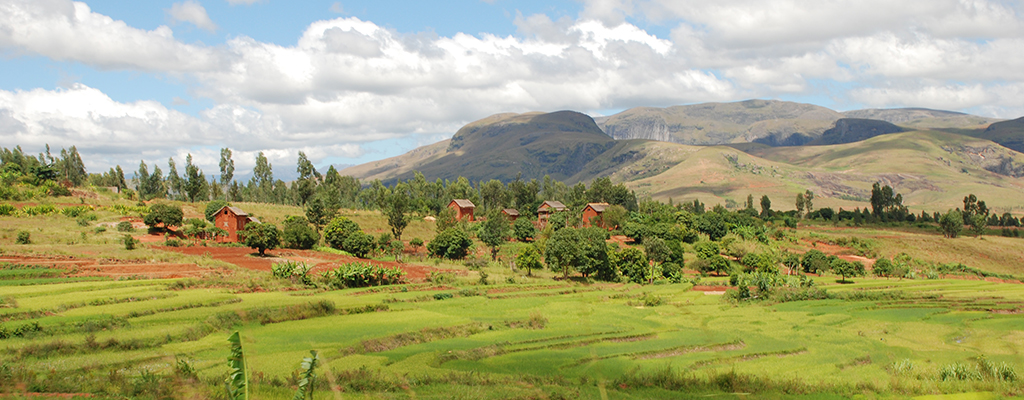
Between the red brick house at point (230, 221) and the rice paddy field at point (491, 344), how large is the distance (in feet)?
92.0

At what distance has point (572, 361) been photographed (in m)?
21.0

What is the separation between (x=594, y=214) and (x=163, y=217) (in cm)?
6781

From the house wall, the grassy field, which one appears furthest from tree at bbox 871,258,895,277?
the house wall

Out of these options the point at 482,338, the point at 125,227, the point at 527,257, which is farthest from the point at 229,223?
the point at 482,338

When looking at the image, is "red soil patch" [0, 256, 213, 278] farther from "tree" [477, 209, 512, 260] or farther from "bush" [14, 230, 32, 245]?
"tree" [477, 209, 512, 260]

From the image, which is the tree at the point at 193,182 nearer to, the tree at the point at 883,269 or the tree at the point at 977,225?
the tree at the point at 883,269

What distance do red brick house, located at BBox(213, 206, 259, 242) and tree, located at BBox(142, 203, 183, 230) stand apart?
4.21 metres

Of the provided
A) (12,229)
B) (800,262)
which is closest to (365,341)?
(12,229)

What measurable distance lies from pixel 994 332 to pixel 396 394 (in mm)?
31092

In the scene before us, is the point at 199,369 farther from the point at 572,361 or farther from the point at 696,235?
the point at 696,235

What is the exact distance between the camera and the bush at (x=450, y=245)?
5878 cm

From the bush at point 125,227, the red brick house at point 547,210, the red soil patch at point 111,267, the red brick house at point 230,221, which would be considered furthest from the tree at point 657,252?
the bush at point 125,227

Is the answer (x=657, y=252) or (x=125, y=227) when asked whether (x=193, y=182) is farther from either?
(x=657, y=252)

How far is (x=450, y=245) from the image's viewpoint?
58.8 metres
